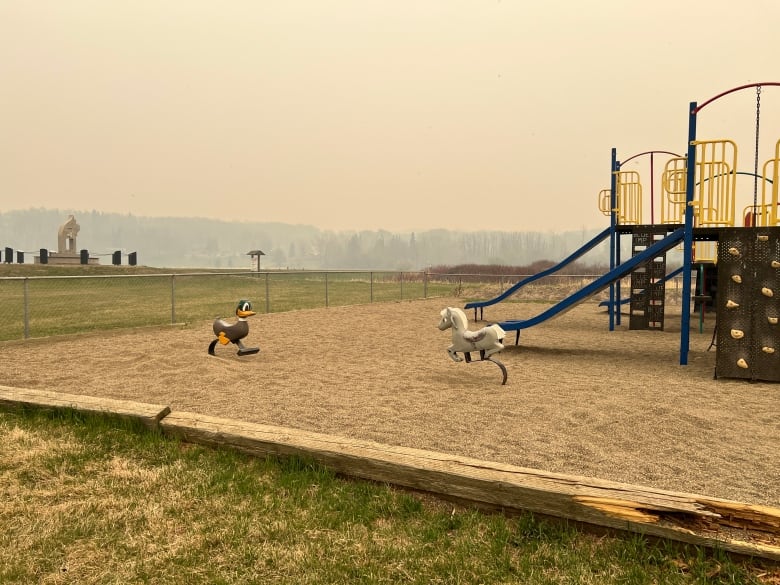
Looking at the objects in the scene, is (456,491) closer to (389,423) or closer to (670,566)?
(670,566)

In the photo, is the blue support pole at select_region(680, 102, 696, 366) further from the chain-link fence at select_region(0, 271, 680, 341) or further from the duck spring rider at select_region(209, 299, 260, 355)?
the chain-link fence at select_region(0, 271, 680, 341)

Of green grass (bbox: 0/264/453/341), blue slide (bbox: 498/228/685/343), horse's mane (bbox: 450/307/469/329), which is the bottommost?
green grass (bbox: 0/264/453/341)

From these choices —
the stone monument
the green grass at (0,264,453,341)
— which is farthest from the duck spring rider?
the stone monument

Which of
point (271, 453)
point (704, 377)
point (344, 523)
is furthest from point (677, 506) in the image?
point (704, 377)

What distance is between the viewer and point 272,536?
285 cm

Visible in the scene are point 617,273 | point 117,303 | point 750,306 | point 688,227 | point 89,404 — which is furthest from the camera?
point 117,303

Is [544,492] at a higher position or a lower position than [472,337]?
lower

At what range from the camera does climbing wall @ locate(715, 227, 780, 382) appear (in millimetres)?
6926

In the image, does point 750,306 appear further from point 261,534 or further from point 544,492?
point 261,534

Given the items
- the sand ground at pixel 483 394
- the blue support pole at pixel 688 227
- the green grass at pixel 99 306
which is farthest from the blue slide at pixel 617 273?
the green grass at pixel 99 306

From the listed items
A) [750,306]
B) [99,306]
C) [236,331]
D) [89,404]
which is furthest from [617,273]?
[99,306]

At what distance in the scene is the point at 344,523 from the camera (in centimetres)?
297

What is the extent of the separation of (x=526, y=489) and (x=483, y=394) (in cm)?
323

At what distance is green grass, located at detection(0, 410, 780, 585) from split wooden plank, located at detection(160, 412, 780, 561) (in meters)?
0.08
